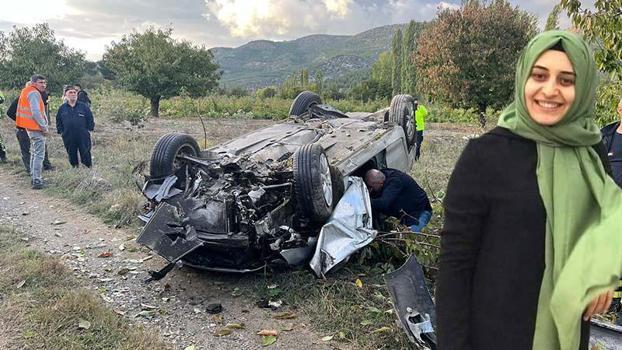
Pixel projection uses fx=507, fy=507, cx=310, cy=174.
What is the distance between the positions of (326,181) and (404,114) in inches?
115

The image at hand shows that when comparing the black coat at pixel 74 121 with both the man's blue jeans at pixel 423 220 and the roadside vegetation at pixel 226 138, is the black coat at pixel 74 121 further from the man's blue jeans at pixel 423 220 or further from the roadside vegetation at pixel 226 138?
the man's blue jeans at pixel 423 220

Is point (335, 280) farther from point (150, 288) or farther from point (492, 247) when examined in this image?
point (492, 247)

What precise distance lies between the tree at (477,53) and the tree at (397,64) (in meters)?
19.8

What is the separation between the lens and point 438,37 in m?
18.5

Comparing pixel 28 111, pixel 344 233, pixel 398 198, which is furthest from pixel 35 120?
pixel 398 198

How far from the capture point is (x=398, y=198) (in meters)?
5.66

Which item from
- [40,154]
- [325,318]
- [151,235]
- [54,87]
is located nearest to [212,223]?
[151,235]

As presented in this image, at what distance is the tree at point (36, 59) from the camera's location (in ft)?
71.1

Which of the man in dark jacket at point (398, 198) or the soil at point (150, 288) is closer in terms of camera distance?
the soil at point (150, 288)

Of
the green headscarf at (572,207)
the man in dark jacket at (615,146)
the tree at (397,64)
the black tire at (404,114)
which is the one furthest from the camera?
the tree at (397,64)

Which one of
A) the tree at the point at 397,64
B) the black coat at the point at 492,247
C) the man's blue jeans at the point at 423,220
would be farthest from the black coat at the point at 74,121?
the tree at the point at 397,64

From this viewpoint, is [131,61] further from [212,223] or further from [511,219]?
[511,219]

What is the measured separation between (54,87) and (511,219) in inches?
927

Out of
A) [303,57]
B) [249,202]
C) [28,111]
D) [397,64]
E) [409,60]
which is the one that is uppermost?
[303,57]
